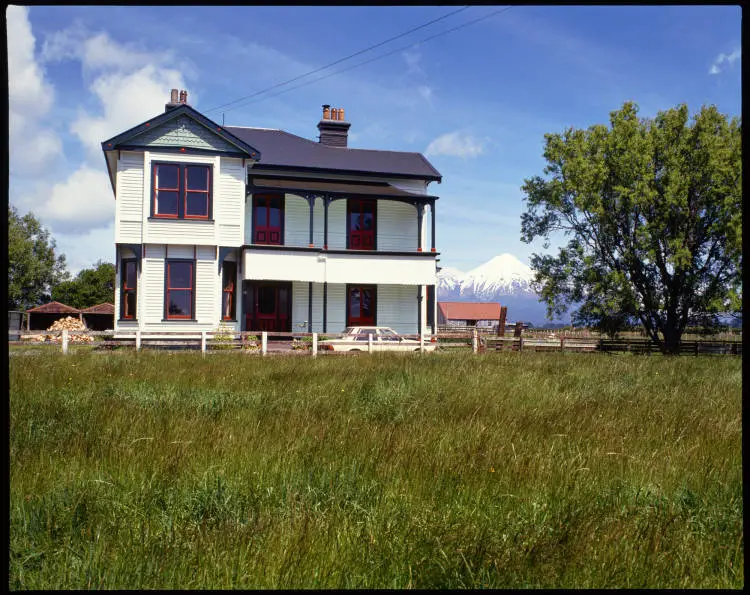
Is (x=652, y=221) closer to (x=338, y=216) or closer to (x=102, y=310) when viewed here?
(x=338, y=216)

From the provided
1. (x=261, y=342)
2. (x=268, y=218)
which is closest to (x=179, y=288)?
(x=261, y=342)

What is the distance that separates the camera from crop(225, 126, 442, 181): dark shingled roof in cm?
2969

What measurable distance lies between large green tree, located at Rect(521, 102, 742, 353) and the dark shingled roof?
8005mm

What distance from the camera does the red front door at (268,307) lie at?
28.3 meters

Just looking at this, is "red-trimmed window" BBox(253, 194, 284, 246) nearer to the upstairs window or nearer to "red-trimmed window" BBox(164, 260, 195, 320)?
the upstairs window

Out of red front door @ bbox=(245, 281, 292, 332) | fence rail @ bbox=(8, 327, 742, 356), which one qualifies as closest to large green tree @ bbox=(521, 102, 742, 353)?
fence rail @ bbox=(8, 327, 742, 356)

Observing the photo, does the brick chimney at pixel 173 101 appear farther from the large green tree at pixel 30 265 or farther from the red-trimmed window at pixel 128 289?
the large green tree at pixel 30 265

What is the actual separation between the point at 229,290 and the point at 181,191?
455 centimetres

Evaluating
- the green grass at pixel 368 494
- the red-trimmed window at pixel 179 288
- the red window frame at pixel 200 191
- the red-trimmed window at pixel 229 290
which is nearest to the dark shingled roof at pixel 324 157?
the red window frame at pixel 200 191

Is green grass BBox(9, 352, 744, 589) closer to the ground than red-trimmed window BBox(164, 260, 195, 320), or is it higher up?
closer to the ground

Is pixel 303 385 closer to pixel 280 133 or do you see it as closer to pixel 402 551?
pixel 402 551

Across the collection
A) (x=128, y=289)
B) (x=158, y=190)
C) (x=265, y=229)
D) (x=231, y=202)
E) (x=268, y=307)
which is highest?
(x=158, y=190)

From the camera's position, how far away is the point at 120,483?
14.7ft

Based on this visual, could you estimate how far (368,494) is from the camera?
4363 mm
